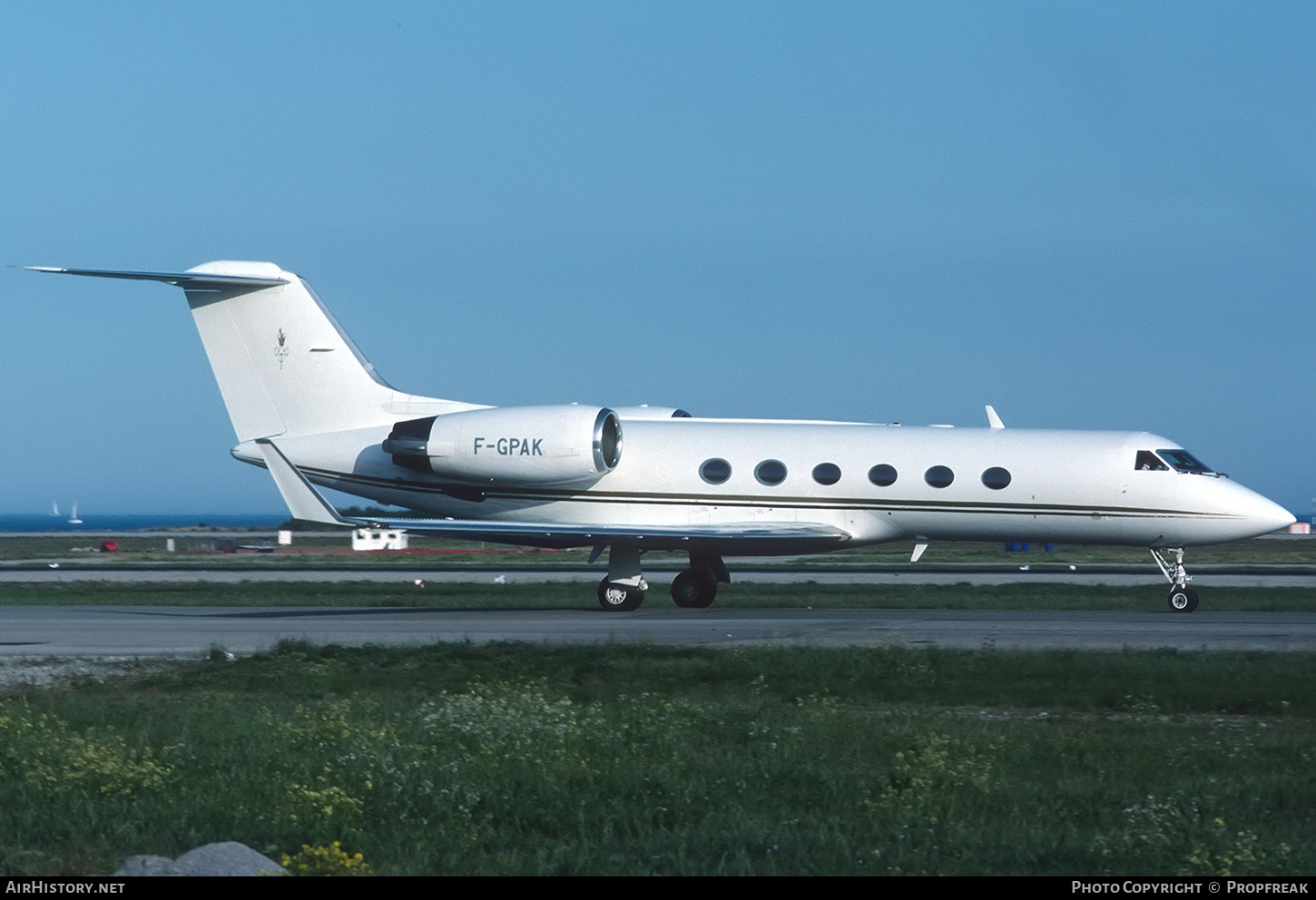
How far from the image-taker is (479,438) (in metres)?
24.1

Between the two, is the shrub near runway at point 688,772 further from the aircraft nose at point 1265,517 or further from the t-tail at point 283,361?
the t-tail at point 283,361

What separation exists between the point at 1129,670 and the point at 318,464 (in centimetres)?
1634

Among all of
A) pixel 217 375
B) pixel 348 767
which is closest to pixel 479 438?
pixel 217 375

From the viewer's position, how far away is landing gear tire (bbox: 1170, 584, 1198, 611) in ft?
76.2

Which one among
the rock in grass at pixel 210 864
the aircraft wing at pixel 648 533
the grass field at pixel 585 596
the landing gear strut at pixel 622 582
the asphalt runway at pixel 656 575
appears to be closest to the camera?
the rock in grass at pixel 210 864

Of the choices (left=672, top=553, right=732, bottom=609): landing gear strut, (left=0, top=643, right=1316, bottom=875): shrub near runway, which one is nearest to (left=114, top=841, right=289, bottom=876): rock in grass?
(left=0, top=643, right=1316, bottom=875): shrub near runway

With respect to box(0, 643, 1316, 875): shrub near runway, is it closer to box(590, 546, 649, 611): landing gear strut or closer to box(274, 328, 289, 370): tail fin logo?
box(590, 546, 649, 611): landing gear strut

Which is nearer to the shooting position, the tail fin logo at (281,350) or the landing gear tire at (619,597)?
the landing gear tire at (619,597)

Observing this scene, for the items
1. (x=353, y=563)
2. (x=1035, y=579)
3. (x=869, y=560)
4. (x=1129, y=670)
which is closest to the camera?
(x=1129, y=670)

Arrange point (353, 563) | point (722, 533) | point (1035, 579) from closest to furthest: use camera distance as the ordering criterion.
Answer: point (722, 533), point (1035, 579), point (353, 563)

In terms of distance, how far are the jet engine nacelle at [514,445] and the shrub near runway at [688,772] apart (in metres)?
10.4

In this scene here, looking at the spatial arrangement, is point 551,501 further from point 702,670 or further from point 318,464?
point 702,670

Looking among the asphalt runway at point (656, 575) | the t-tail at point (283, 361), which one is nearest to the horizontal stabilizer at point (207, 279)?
the t-tail at point (283, 361)

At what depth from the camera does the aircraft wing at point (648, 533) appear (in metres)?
22.5
